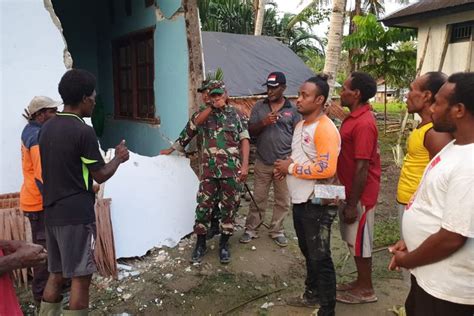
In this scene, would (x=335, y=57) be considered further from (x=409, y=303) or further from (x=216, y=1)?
(x=216, y=1)

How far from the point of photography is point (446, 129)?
5.86 ft

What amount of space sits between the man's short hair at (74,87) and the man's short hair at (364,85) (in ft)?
6.39

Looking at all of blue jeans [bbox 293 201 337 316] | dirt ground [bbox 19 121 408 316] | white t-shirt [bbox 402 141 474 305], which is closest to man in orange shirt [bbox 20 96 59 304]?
dirt ground [bbox 19 121 408 316]

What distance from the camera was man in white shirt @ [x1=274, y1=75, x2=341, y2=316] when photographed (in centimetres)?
276

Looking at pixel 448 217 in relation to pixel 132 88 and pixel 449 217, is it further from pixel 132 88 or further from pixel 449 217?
pixel 132 88

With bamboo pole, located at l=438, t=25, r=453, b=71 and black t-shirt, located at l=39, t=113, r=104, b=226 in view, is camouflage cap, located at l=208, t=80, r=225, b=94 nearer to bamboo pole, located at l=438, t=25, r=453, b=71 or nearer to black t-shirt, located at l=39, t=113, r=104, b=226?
black t-shirt, located at l=39, t=113, r=104, b=226

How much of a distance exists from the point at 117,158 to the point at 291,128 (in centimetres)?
235

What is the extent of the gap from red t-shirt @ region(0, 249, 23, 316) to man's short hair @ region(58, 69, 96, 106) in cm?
117

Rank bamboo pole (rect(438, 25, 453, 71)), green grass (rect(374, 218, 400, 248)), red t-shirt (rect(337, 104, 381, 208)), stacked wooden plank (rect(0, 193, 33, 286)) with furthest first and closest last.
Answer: bamboo pole (rect(438, 25, 453, 71))
green grass (rect(374, 218, 400, 248))
stacked wooden plank (rect(0, 193, 33, 286))
red t-shirt (rect(337, 104, 381, 208))

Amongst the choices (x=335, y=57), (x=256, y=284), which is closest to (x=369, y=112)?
(x=256, y=284)

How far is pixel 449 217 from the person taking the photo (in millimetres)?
1629

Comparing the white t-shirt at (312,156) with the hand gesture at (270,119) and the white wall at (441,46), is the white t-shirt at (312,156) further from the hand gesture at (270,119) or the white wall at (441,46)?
the white wall at (441,46)

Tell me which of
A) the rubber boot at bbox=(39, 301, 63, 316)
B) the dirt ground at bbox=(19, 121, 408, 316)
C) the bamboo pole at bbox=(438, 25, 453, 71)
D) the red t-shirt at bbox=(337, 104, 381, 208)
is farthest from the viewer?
the bamboo pole at bbox=(438, 25, 453, 71)

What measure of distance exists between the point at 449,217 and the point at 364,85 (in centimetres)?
170
